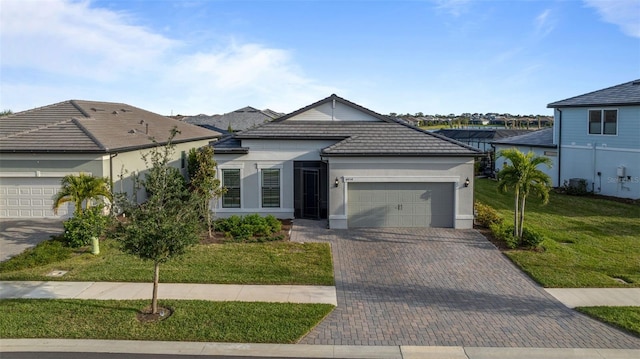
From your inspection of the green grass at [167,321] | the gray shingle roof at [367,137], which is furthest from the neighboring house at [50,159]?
the green grass at [167,321]

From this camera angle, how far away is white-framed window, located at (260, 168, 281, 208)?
20.4 metres

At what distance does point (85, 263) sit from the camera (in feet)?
46.5

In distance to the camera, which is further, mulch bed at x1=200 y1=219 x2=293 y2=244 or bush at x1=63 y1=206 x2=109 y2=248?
mulch bed at x1=200 y1=219 x2=293 y2=244

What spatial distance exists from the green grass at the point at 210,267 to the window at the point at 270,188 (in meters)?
4.47

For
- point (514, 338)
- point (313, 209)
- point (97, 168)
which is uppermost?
point (97, 168)

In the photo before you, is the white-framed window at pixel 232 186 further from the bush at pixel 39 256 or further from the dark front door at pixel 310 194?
the bush at pixel 39 256

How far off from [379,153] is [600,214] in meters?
10.9

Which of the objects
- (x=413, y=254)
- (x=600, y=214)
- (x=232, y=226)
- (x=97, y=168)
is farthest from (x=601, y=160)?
(x=97, y=168)

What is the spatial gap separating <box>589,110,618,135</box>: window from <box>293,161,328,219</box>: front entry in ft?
52.8

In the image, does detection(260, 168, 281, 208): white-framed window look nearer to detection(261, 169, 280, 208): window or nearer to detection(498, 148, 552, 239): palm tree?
detection(261, 169, 280, 208): window

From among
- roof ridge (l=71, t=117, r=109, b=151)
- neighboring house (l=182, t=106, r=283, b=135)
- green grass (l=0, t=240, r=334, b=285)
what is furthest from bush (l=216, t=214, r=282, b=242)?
neighboring house (l=182, t=106, r=283, b=135)

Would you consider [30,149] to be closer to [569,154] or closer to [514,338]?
[514,338]

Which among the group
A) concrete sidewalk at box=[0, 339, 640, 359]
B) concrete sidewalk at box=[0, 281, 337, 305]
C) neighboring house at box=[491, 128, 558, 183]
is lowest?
concrete sidewalk at box=[0, 339, 640, 359]

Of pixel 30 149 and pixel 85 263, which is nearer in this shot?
pixel 85 263
